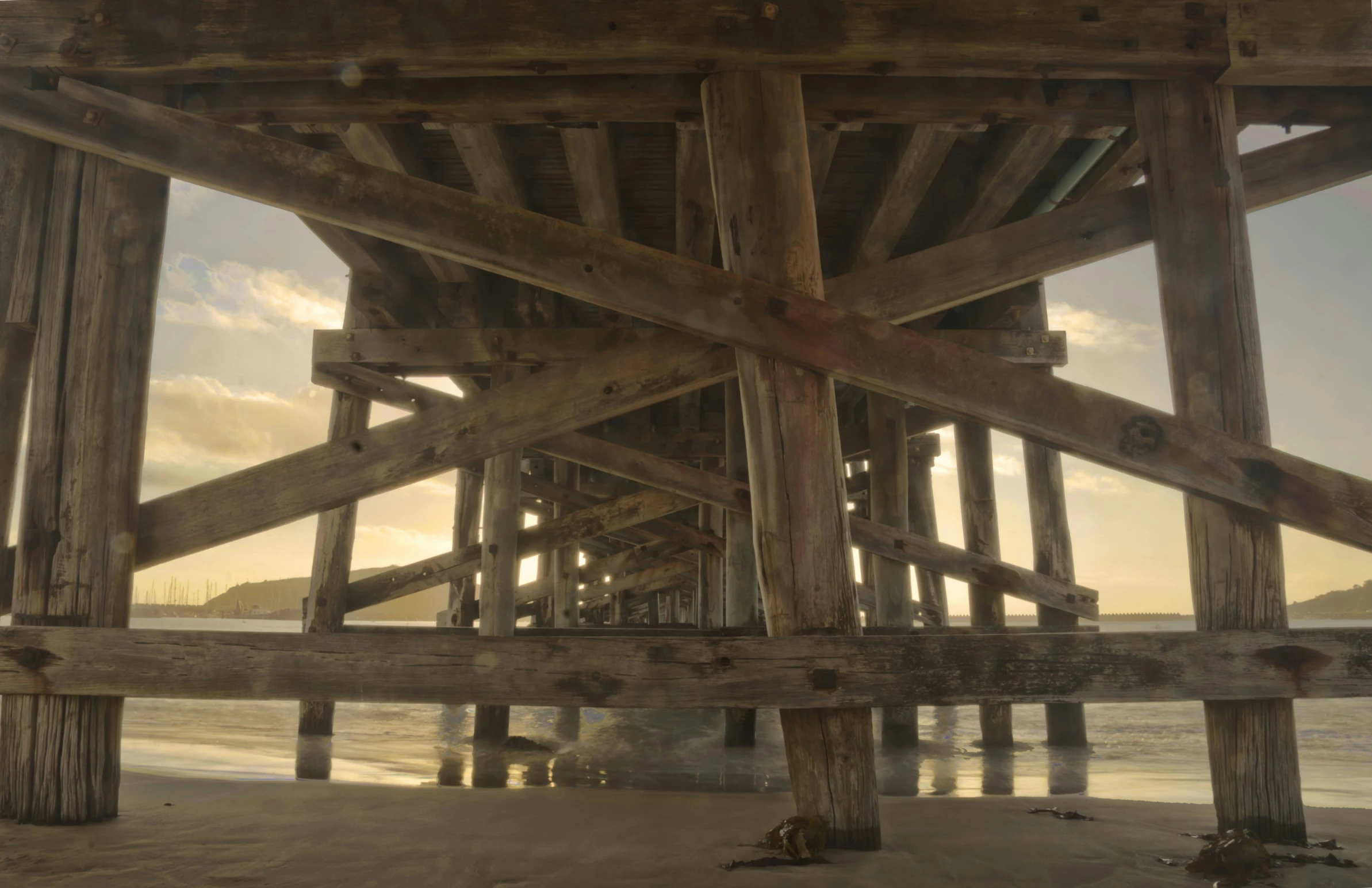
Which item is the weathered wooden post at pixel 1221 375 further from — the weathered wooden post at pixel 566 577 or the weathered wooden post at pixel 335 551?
the weathered wooden post at pixel 566 577

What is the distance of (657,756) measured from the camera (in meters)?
5.78

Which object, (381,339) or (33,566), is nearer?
(33,566)

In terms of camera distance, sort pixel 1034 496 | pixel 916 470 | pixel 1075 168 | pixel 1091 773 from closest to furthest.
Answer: pixel 1075 168
pixel 1091 773
pixel 1034 496
pixel 916 470

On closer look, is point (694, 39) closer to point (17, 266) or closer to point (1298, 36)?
point (1298, 36)

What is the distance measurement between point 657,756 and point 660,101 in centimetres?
438

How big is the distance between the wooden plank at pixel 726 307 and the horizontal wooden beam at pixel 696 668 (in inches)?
17.1

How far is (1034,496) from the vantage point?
627 cm

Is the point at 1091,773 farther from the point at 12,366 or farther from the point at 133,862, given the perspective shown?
the point at 12,366

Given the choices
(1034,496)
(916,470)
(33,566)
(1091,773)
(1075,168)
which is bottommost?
(1091,773)

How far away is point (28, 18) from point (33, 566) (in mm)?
1761

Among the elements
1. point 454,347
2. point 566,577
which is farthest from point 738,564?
point 566,577

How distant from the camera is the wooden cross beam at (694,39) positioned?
2.66 m

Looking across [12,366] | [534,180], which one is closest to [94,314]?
[12,366]

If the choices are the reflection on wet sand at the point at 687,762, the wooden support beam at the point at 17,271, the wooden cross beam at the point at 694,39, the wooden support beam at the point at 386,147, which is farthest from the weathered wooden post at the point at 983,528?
the wooden support beam at the point at 17,271
